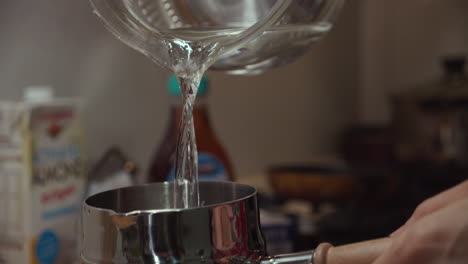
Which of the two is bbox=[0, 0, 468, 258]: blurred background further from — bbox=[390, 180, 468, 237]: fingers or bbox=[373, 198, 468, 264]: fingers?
bbox=[373, 198, 468, 264]: fingers

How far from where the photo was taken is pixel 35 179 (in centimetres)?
66

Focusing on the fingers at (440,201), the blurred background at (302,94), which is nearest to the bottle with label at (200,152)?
the blurred background at (302,94)

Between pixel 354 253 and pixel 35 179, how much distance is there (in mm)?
445

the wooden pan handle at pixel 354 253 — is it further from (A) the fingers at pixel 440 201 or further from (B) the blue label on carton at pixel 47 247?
(B) the blue label on carton at pixel 47 247

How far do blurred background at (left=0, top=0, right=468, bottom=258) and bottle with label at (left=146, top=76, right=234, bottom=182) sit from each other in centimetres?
11

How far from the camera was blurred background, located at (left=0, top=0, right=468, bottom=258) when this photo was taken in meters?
0.83

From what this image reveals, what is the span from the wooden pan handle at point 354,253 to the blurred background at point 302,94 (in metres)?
0.50

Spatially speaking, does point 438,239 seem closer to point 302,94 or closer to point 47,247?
point 47,247

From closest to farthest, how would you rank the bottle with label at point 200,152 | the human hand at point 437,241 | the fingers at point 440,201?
the human hand at point 437,241
the fingers at point 440,201
the bottle with label at point 200,152

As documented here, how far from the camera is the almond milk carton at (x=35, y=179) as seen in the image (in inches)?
25.9

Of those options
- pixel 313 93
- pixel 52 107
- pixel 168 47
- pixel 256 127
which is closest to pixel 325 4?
pixel 168 47

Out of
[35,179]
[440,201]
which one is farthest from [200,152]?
[440,201]

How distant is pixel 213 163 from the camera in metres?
0.82

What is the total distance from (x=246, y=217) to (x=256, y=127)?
0.99 meters
